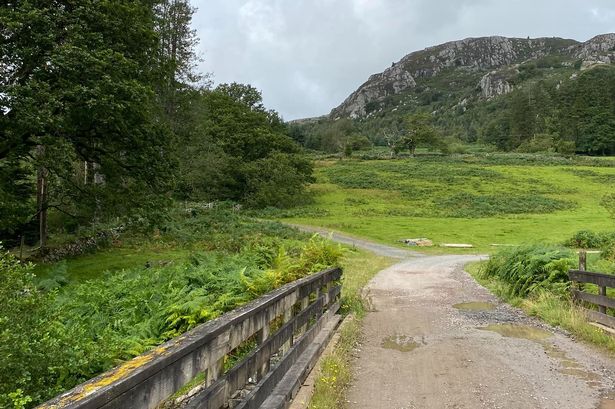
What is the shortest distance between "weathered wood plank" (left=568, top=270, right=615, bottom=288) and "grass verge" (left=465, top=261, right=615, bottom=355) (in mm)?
547

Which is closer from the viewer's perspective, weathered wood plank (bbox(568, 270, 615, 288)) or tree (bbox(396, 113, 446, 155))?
weathered wood plank (bbox(568, 270, 615, 288))

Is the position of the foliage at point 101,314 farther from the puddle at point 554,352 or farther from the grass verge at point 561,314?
the grass verge at point 561,314

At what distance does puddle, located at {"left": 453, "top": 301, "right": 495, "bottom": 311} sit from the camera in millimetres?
12406

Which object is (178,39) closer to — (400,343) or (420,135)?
(400,343)

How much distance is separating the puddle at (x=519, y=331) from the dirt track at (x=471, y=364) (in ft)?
0.06

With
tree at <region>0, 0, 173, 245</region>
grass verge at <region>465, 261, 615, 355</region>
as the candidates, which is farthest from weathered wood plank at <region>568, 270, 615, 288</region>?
tree at <region>0, 0, 173, 245</region>

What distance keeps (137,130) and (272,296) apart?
675 inches

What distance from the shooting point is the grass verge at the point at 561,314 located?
846cm

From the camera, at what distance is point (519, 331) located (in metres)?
9.71

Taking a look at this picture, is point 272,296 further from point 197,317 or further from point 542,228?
point 542,228

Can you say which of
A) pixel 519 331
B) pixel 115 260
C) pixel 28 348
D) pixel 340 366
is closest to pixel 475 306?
pixel 519 331

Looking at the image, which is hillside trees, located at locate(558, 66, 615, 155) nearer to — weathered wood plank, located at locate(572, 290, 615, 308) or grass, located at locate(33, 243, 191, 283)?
grass, located at locate(33, 243, 191, 283)

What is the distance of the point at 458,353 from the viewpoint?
8102mm

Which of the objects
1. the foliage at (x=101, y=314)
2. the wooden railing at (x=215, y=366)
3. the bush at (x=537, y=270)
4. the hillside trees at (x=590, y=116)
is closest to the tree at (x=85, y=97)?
the foliage at (x=101, y=314)
